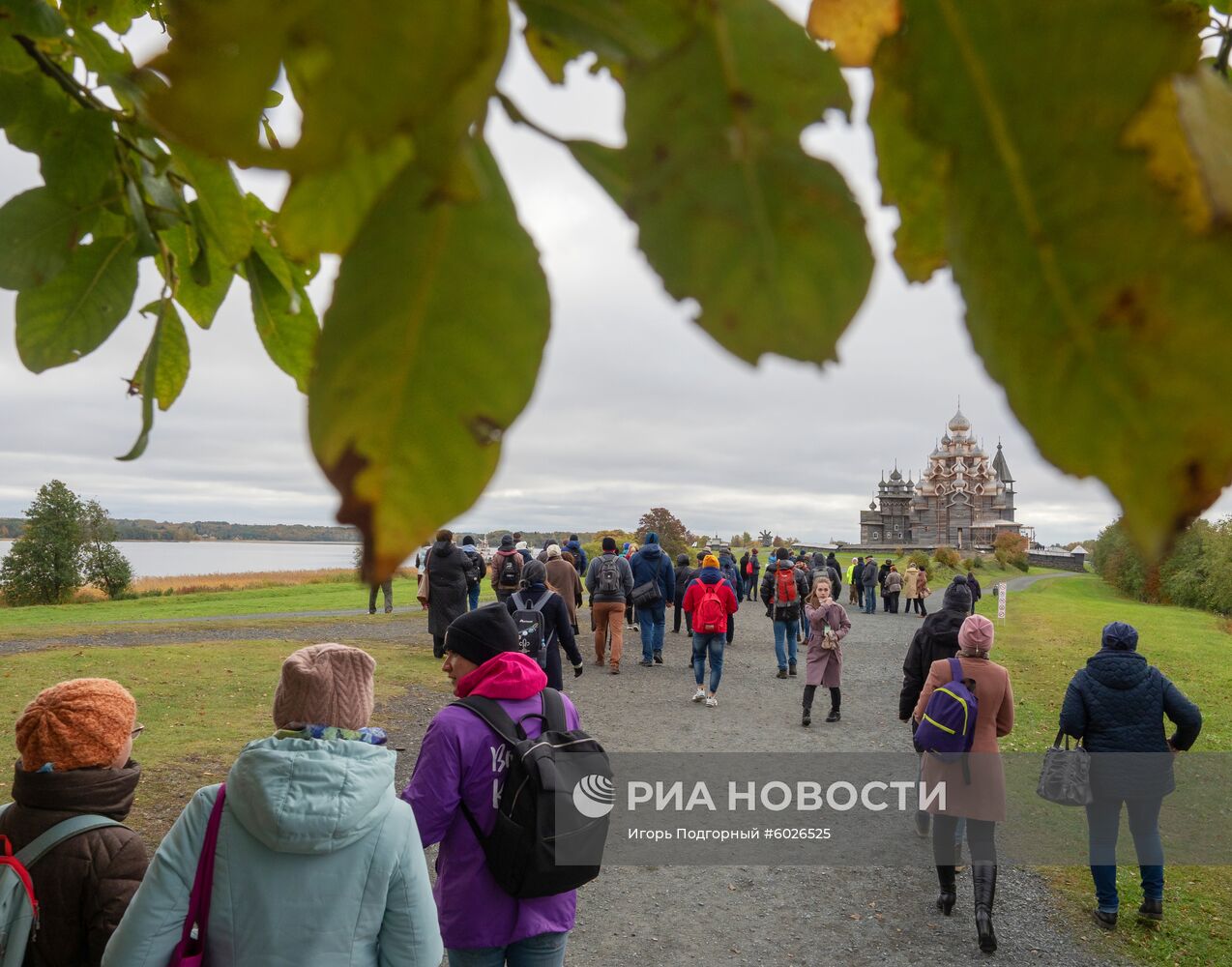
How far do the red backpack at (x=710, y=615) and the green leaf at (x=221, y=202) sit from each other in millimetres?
9890

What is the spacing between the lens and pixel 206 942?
106 inches

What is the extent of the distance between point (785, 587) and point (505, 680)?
884 centimetres

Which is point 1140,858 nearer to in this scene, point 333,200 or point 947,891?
point 947,891

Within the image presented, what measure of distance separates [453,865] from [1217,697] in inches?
564

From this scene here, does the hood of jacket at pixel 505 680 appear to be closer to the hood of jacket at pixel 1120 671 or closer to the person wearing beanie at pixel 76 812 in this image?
the person wearing beanie at pixel 76 812

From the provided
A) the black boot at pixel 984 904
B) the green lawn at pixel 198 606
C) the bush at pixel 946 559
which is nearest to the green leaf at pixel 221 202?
the black boot at pixel 984 904

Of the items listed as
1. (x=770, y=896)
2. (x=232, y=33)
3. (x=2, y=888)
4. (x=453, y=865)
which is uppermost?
(x=232, y=33)

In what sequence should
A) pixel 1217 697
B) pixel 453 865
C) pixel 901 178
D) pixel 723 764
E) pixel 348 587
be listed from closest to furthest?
pixel 901 178 < pixel 453 865 < pixel 723 764 < pixel 1217 697 < pixel 348 587

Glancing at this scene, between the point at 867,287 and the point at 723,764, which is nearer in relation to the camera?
the point at 867,287

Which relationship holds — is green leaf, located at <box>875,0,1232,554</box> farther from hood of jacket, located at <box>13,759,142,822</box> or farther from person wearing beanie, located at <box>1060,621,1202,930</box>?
person wearing beanie, located at <box>1060,621,1202,930</box>

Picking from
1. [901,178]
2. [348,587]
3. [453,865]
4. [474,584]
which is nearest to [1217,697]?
[474,584]

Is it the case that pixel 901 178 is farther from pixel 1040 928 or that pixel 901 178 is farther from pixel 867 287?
pixel 1040 928

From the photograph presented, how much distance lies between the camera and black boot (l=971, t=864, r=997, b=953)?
5602 mm

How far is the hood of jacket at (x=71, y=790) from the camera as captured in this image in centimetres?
298
